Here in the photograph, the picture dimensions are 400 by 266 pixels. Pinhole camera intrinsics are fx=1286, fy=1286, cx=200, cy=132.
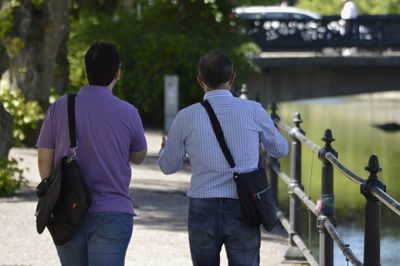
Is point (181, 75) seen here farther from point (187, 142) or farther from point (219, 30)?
point (187, 142)

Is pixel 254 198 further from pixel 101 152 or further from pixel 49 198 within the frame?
pixel 49 198

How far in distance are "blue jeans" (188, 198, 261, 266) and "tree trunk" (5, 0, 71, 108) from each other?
41.5 feet

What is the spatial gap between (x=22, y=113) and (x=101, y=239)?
44.9 feet

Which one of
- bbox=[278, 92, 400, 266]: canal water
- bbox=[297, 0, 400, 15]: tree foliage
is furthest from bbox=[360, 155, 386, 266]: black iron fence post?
bbox=[297, 0, 400, 15]: tree foliage

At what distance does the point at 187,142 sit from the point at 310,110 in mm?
38304

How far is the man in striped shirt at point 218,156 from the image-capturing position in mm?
6191

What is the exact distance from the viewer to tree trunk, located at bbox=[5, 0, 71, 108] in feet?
61.1

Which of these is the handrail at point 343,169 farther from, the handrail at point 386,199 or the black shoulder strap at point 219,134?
the black shoulder strap at point 219,134

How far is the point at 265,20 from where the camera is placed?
33625 millimetres

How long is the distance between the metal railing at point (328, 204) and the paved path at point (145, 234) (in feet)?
1.52

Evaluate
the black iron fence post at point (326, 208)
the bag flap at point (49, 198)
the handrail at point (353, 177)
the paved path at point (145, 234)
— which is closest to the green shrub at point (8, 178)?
the paved path at point (145, 234)

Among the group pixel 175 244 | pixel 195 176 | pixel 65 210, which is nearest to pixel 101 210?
pixel 65 210

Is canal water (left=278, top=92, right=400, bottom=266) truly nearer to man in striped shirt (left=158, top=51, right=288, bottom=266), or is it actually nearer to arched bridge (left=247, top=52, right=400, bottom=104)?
arched bridge (left=247, top=52, right=400, bottom=104)

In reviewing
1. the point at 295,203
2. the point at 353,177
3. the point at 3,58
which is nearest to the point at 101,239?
the point at 353,177
